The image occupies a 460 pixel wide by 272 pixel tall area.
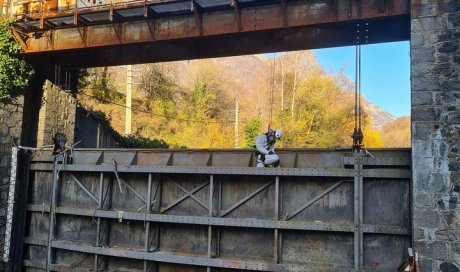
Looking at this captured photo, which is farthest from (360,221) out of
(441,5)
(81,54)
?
(81,54)

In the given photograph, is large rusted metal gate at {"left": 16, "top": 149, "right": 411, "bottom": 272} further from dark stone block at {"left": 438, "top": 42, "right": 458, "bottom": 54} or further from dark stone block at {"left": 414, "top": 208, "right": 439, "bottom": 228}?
dark stone block at {"left": 438, "top": 42, "right": 458, "bottom": 54}

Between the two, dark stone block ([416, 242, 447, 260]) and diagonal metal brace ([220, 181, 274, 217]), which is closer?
dark stone block ([416, 242, 447, 260])

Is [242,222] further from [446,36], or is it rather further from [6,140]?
[6,140]

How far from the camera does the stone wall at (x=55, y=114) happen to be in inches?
492

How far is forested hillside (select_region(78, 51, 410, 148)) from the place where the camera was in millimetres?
34031

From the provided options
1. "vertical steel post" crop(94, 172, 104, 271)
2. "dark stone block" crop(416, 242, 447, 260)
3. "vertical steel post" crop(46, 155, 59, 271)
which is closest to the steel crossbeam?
"dark stone block" crop(416, 242, 447, 260)

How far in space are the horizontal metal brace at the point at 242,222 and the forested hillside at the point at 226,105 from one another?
67.9 ft

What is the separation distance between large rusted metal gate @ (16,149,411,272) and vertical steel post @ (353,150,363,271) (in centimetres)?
2

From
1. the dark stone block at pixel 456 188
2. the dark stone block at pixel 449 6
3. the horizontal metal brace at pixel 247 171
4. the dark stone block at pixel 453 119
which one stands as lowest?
the dark stone block at pixel 456 188

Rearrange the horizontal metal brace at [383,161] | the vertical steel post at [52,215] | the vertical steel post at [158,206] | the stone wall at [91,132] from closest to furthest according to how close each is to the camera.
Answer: the horizontal metal brace at [383,161]
the vertical steel post at [158,206]
the vertical steel post at [52,215]
the stone wall at [91,132]

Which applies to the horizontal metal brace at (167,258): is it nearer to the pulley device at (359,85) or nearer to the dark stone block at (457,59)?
the pulley device at (359,85)

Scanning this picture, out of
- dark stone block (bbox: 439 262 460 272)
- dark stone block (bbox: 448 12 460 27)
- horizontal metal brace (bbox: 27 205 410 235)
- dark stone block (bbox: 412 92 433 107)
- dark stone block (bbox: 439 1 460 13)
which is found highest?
dark stone block (bbox: 439 1 460 13)

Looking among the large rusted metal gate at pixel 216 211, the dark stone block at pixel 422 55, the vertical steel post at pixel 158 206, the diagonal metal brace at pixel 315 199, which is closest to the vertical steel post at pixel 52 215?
the large rusted metal gate at pixel 216 211

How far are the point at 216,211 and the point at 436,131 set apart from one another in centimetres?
499
